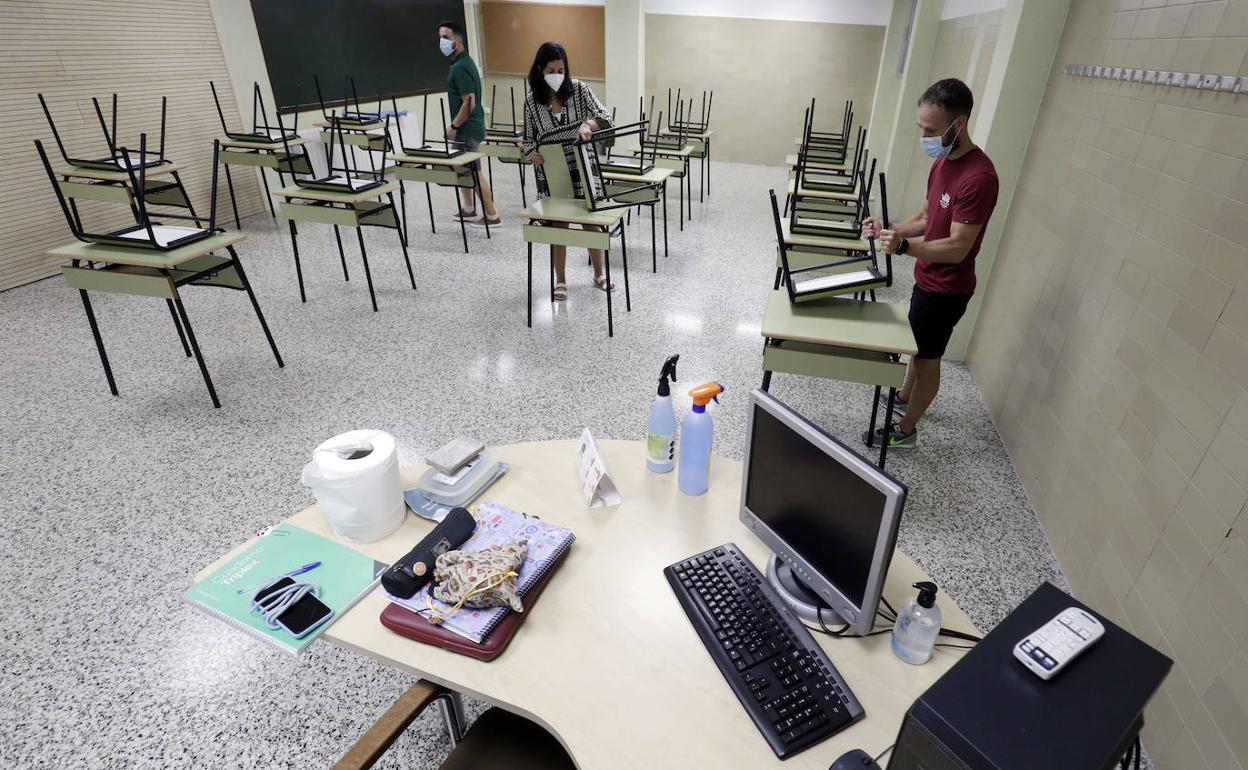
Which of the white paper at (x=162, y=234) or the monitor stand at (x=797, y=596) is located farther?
the white paper at (x=162, y=234)

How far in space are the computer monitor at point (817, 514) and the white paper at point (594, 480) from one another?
0.31 m

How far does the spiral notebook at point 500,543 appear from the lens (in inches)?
42.3

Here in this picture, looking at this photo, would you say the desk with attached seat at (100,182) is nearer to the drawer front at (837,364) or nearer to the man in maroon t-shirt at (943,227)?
the drawer front at (837,364)

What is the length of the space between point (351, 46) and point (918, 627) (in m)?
7.77

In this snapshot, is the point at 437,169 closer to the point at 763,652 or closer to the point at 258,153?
the point at 258,153

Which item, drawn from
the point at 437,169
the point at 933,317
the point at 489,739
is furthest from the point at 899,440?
the point at 437,169

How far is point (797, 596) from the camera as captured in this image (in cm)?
113

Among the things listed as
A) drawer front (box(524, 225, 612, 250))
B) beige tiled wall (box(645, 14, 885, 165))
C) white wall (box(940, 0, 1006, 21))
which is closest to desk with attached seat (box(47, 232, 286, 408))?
drawer front (box(524, 225, 612, 250))

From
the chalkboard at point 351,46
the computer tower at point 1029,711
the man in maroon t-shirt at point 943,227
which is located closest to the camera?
the computer tower at point 1029,711

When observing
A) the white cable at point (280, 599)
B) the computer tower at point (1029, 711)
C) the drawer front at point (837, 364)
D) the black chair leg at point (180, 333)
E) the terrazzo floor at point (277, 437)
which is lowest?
the terrazzo floor at point (277, 437)

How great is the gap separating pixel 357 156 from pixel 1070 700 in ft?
25.5

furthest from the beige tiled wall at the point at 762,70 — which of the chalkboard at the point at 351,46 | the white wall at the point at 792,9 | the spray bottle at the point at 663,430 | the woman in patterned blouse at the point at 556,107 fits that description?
the spray bottle at the point at 663,430

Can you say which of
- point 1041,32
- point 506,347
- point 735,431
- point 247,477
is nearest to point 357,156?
point 506,347

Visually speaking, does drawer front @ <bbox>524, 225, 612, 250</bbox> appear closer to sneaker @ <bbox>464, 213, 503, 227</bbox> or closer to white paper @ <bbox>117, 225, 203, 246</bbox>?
white paper @ <bbox>117, 225, 203, 246</bbox>
